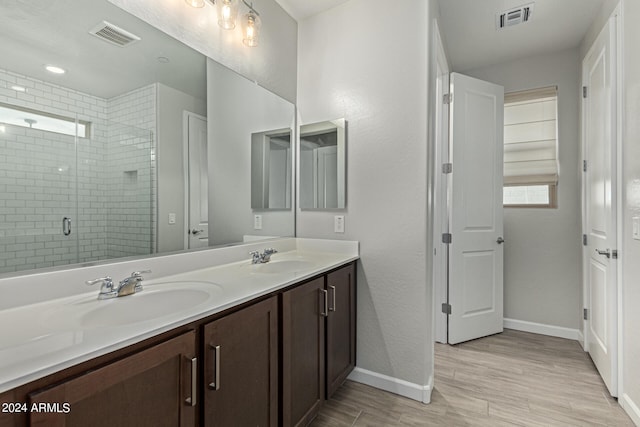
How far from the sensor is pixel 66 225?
110cm

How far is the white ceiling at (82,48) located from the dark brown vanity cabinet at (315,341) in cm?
116

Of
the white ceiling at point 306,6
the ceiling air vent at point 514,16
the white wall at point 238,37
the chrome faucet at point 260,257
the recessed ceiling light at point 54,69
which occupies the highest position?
the ceiling air vent at point 514,16

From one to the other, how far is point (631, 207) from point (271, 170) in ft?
7.26

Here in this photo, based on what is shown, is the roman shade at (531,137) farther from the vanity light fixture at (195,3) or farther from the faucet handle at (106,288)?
the faucet handle at (106,288)

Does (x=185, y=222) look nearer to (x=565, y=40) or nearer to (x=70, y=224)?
(x=70, y=224)

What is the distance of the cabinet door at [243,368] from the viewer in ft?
3.18

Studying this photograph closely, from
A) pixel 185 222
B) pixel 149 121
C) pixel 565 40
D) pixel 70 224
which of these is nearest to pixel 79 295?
pixel 70 224

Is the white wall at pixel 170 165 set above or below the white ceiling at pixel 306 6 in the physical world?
below

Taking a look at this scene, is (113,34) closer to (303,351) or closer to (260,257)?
(260,257)

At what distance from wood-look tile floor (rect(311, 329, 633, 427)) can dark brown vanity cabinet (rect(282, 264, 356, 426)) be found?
0.21 meters

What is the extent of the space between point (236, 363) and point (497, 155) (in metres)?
2.87

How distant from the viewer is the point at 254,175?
2113 mm

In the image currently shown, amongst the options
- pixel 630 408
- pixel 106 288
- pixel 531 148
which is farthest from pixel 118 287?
pixel 531 148

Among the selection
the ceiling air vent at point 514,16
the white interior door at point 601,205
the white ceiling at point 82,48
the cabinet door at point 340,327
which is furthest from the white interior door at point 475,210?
the white ceiling at point 82,48
